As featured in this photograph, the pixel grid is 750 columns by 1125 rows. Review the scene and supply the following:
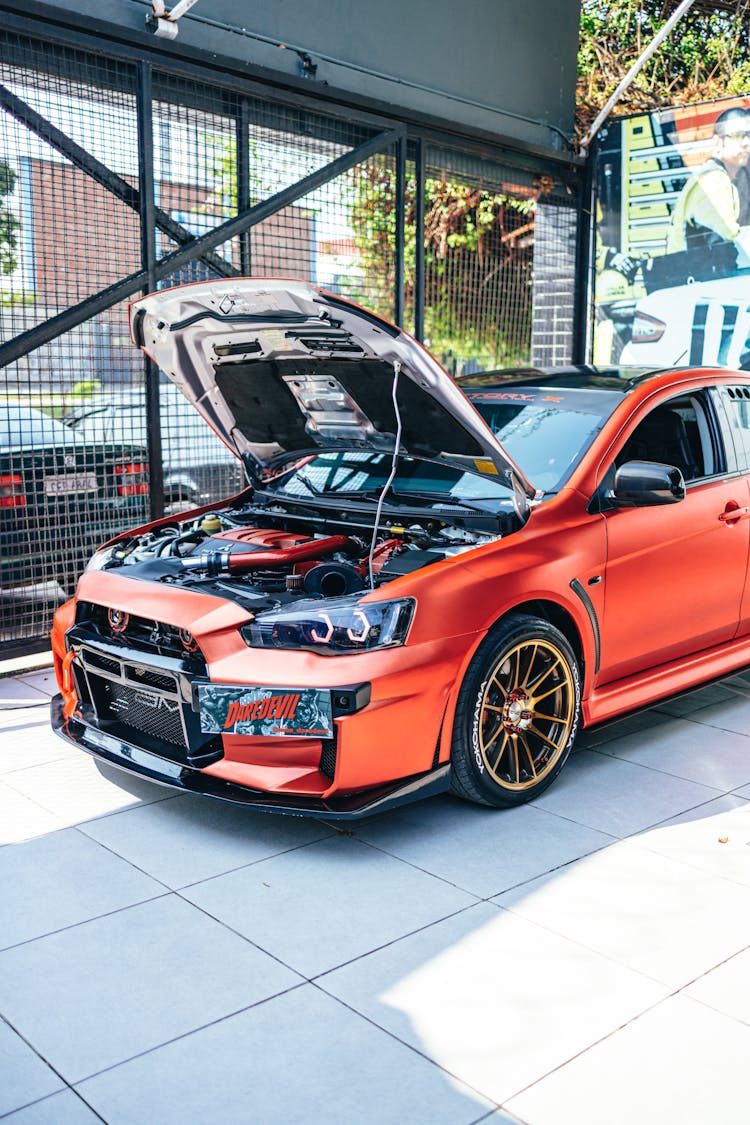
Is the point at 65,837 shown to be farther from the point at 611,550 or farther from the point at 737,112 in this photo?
the point at 737,112

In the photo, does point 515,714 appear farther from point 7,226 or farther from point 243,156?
point 243,156

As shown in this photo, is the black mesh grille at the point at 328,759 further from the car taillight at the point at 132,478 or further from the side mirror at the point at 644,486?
the car taillight at the point at 132,478

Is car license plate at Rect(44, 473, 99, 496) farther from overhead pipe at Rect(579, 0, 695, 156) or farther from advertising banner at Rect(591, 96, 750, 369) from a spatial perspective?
overhead pipe at Rect(579, 0, 695, 156)

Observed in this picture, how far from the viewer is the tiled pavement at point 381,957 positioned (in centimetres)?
247

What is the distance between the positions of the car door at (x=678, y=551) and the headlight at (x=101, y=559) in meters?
2.15

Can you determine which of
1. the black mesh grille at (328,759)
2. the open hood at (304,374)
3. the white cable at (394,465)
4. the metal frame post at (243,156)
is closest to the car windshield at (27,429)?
the open hood at (304,374)

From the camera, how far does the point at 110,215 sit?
21.4 ft

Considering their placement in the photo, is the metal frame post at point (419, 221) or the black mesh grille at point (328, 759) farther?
the metal frame post at point (419, 221)

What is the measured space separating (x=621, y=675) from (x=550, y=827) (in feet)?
2.94

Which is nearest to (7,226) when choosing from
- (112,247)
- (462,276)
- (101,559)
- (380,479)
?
(112,247)

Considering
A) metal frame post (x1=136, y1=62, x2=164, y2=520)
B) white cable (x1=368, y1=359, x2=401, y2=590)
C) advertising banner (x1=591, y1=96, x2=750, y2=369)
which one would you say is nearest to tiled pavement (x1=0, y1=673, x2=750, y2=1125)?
white cable (x1=368, y1=359, x2=401, y2=590)

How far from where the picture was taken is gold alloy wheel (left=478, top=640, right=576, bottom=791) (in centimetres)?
393

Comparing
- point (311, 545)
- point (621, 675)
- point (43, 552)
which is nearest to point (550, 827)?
point (621, 675)

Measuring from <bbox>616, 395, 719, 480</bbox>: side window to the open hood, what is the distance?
83 cm
